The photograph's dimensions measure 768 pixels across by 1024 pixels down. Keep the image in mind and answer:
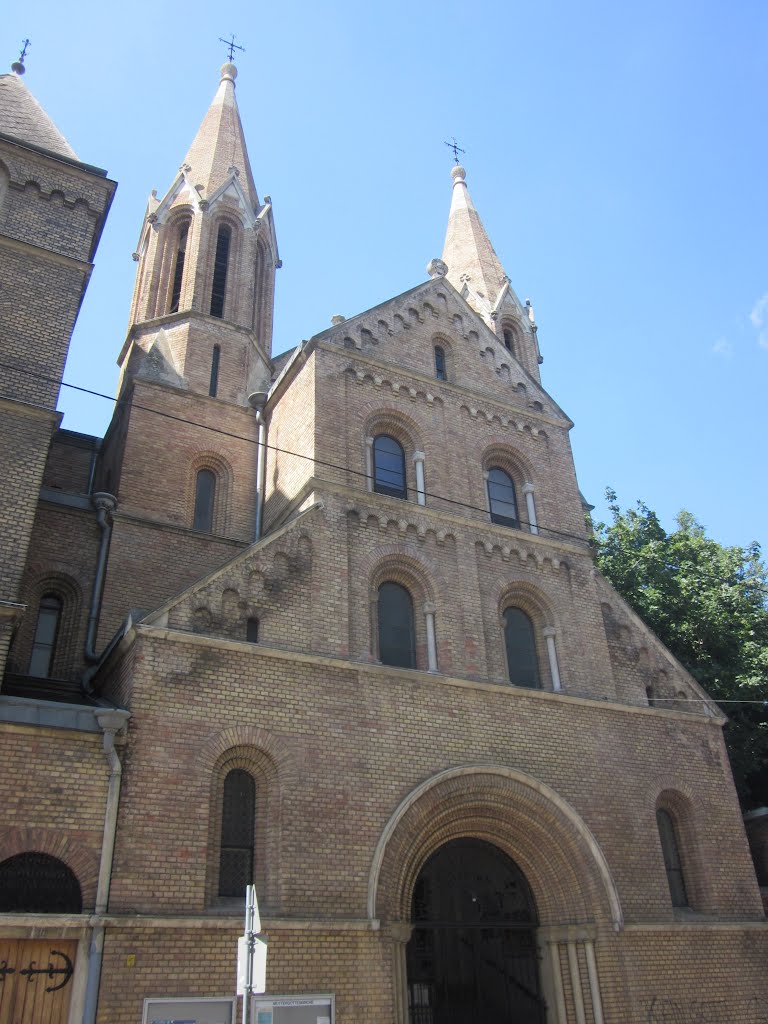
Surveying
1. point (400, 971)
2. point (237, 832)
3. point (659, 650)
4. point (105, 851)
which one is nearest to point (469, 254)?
point (659, 650)

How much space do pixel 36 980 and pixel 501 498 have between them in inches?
485

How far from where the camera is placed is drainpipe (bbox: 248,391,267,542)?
18609 mm

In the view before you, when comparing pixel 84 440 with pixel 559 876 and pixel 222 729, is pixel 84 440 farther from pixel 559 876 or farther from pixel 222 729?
pixel 559 876

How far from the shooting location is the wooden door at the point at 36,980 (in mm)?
10258

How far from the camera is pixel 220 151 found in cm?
2753

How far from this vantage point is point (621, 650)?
1775cm

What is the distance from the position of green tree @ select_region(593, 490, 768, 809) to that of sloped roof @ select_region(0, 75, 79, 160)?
60.7 ft

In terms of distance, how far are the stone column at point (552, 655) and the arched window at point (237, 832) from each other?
20.9ft

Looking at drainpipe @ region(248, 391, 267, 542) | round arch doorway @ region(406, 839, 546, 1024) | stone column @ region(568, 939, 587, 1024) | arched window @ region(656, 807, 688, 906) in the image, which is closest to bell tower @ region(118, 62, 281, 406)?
drainpipe @ region(248, 391, 267, 542)

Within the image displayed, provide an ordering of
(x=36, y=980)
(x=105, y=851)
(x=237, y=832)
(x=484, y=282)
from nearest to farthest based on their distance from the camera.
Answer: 1. (x=36, y=980)
2. (x=105, y=851)
3. (x=237, y=832)
4. (x=484, y=282)

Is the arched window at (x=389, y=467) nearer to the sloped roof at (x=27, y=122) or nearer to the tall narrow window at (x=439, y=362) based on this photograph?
the tall narrow window at (x=439, y=362)

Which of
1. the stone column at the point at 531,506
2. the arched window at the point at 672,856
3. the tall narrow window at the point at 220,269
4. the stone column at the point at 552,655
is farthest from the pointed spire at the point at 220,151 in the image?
the arched window at the point at 672,856

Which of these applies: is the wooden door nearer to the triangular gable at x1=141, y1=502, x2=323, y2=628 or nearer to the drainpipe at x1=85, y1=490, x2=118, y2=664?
the triangular gable at x1=141, y1=502, x2=323, y2=628

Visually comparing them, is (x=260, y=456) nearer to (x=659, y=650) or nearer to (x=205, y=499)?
(x=205, y=499)
